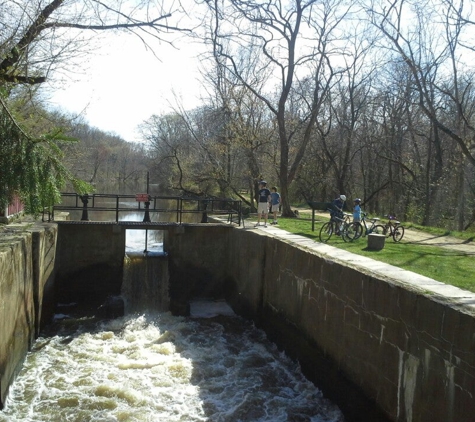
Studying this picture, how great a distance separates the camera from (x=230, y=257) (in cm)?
1518

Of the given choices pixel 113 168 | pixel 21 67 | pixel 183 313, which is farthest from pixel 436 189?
pixel 113 168

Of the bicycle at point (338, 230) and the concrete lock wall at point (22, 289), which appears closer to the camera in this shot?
the concrete lock wall at point (22, 289)

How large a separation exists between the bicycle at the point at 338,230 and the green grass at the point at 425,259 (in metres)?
0.16

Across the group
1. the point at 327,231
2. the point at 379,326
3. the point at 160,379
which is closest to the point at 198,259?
the point at 327,231

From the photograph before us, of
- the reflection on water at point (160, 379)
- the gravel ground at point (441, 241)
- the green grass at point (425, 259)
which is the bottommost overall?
the reflection on water at point (160, 379)

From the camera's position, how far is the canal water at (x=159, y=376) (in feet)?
26.8

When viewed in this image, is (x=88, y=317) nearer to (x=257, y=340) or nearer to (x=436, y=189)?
(x=257, y=340)

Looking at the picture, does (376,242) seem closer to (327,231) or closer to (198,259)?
(327,231)

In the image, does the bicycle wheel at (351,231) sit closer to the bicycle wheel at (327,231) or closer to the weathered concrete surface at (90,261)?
the bicycle wheel at (327,231)

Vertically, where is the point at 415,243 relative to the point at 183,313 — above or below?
above

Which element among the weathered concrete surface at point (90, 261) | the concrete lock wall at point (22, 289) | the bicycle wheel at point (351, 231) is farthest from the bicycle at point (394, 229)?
the concrete lock wall at point (22, 289)

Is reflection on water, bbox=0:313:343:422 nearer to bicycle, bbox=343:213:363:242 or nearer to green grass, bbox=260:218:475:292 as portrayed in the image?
green grass, bbox=260:218:475:292

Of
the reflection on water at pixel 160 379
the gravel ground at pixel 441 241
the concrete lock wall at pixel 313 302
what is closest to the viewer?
the concrete lock wall at pixel 313 302

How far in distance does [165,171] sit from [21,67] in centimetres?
3350
